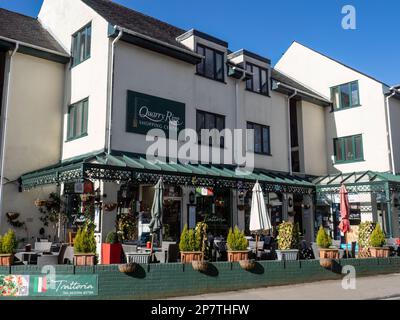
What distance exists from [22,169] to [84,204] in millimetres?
3147

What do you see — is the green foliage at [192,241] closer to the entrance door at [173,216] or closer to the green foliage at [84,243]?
the green foliage at [84,243]

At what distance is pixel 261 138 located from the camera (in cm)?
1984

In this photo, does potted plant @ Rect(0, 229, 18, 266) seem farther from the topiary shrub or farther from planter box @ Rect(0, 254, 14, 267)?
the topiary shrub

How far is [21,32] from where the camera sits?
1706 centimetres

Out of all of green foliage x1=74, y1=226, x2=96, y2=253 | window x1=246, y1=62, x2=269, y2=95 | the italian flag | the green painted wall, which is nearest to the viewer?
the italian flag

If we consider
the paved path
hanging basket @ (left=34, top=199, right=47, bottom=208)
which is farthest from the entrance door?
the paved path

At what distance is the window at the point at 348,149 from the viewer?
21.4 metres

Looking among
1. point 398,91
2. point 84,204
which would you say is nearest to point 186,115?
point 84,204

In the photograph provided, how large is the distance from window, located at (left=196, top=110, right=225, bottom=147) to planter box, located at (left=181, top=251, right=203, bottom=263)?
7.27 metres

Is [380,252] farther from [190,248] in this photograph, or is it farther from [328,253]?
[190,248]

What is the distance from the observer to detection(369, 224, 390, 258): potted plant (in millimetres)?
13352

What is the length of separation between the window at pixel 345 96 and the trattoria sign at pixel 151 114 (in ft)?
33.7

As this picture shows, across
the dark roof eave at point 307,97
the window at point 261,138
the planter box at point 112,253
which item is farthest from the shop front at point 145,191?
the dark roof eave at point 307,97
